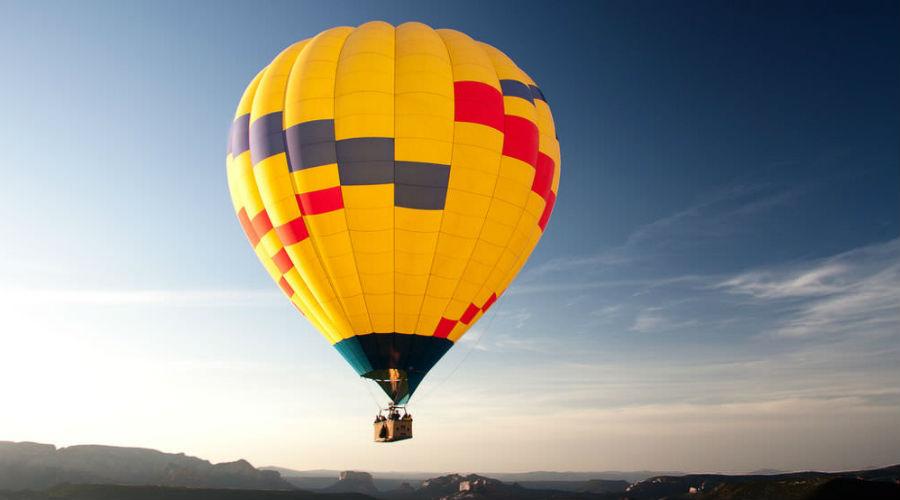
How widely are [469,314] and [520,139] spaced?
23.6 ft

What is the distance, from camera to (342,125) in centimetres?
2025

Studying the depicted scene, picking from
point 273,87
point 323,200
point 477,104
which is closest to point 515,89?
point 477,104

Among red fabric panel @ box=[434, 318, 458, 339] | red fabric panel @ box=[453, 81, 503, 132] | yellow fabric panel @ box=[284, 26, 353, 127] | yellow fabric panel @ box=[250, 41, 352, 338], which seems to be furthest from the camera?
red fabric panel @ box=[434, 318, 458, 339]

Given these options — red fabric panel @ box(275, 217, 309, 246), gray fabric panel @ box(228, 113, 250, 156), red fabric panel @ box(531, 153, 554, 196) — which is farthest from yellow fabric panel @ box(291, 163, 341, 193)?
red fabric panel @ box(531, 153, 554, 196)

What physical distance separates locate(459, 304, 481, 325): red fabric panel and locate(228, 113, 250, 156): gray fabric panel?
10990 mm

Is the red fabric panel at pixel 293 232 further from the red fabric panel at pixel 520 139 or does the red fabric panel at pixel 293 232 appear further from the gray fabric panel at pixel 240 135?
the red fabric panel at pixel 520 139

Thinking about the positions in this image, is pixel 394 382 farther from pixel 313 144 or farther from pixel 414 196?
pixel 313 144

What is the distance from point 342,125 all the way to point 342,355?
8737 millimetres

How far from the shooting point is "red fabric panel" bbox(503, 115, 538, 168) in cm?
2164

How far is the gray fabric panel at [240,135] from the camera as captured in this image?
74.7ft

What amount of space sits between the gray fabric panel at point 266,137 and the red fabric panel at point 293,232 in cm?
276

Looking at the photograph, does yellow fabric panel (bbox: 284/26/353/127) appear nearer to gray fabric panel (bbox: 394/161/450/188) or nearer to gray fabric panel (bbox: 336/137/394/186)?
gray fabric panel (bbox: 336/137/394/186)

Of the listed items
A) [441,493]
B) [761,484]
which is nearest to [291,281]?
[761,484]

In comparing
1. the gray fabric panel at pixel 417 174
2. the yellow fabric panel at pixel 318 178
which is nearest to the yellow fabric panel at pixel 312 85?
the yellow fabric panel at pixel 318 178
